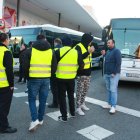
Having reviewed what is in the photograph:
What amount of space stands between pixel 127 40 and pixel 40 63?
677 centimetres

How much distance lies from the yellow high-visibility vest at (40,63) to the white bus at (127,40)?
6.16 metres

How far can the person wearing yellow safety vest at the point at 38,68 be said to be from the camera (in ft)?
15.5

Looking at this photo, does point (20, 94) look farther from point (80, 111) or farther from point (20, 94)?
point (80, 111)

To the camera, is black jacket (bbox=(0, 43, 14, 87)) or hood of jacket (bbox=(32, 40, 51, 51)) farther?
hood of jacket (bbox=(32, 40, 51, 51))

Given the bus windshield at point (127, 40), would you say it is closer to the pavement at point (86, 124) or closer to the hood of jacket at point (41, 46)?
the pavement at point (86, 124)

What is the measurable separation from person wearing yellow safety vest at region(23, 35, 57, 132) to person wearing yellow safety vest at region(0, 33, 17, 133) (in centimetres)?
31

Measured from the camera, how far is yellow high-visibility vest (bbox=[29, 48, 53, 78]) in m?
4.72

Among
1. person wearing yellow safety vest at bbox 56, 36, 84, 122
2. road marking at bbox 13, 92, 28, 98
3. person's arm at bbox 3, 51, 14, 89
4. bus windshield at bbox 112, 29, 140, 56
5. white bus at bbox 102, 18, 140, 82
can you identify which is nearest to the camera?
person's arm at bbox 3, 51, 14, 89

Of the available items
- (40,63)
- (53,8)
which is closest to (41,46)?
(40,63)

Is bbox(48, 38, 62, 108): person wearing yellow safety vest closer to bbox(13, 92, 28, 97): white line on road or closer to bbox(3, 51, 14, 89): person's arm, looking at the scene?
bbox(13, 92, 28, 97): white line on road

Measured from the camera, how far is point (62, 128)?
5242mm

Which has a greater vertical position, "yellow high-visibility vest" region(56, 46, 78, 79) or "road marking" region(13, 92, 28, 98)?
"yellow high-visibility vest" region(56, 46, 78, 79)

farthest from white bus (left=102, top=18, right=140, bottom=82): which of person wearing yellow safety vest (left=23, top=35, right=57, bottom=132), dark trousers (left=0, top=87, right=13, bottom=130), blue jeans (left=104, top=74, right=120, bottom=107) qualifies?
dark trousers (left=0, top=87, right=13, bottom=130)

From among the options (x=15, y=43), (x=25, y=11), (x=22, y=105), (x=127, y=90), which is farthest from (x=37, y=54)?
(x=25, y=11)
